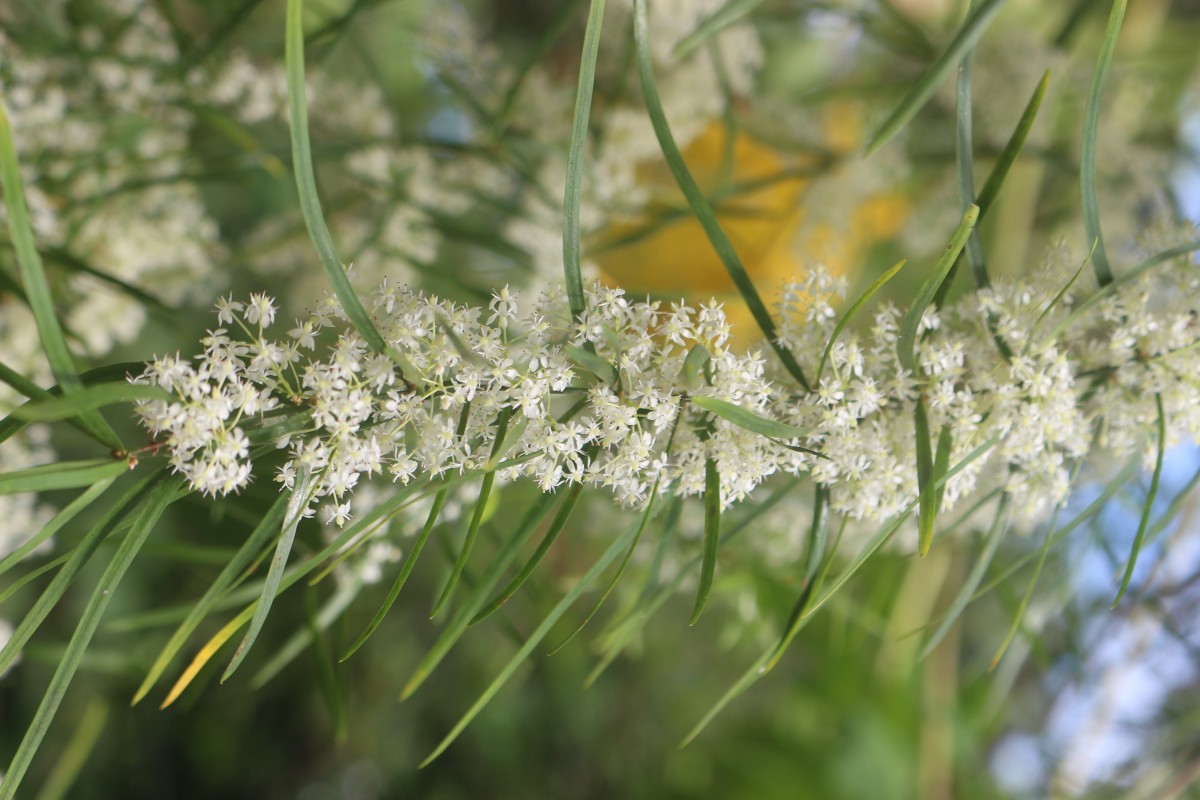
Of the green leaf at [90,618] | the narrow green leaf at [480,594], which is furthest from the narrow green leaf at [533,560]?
the green leaf at [90,618]

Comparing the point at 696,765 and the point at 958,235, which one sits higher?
the point at 696,765

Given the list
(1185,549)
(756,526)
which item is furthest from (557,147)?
(1185,549)

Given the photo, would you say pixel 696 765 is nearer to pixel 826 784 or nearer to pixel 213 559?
pixel 826 784

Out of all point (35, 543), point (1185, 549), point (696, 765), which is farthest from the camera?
point (696, 765)

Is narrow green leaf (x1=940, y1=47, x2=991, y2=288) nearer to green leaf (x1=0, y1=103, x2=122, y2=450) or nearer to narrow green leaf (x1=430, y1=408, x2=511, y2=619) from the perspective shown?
narrow green leaf (x1=430, y1=408, x2=511, y2=619)

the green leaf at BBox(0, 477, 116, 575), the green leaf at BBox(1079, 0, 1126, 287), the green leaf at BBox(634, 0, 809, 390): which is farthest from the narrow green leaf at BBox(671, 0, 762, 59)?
the green leaf at BBox(0, 477, 116, 575)

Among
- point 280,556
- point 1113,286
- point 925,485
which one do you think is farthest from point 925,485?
point 280,556

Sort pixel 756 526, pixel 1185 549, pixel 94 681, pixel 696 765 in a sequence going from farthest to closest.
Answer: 1. pixel 696 765
2. pixel 94 681
3. pixel 1185 549
4. pixel 756 526

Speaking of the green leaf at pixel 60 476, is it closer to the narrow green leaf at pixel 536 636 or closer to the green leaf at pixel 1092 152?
the narrow green leaf at pixel 536 636
